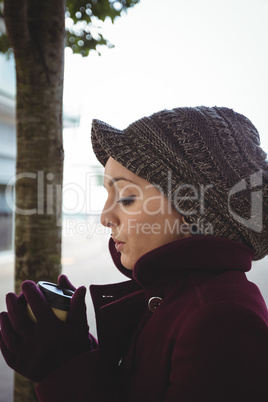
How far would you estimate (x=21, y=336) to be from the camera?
0.86 metres

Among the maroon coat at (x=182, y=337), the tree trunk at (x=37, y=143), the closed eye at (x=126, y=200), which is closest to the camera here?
the maroon coat at (x=182, y=337)

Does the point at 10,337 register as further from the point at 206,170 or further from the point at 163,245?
the point at 206,170

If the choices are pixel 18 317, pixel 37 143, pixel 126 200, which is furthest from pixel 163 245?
pixel 37 143

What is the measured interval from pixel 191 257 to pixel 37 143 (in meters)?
0.96

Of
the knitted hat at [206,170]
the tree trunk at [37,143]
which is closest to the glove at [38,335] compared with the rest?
the knitted hat at [206,170]

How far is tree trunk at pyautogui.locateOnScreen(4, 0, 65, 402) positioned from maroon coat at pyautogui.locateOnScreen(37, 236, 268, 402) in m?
0.52

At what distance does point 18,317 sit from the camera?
857 mm

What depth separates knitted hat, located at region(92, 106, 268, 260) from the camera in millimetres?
806

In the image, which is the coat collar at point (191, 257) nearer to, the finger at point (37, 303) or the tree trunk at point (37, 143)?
the finger at point (37, 303)

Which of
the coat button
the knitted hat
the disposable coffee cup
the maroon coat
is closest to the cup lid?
the disposable coffee cup

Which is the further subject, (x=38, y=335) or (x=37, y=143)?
(x=37, y=143)

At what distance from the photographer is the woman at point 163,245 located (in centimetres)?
76

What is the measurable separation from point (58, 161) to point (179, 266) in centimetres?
91

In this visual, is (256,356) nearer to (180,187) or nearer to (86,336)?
(180,187)
